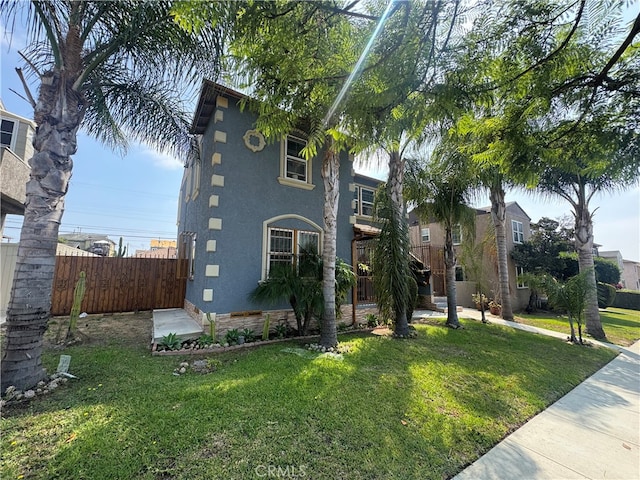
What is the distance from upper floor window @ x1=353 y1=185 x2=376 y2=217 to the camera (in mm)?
14078

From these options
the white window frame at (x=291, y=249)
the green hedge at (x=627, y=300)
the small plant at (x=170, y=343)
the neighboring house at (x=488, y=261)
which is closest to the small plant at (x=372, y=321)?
the white window frame at (x=291, y=249)

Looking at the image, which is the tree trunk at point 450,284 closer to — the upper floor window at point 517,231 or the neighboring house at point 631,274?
the upper floor window at point 517,231

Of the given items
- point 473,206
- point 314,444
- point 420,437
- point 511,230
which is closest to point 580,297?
point 473,206

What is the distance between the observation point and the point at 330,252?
6.80 meters

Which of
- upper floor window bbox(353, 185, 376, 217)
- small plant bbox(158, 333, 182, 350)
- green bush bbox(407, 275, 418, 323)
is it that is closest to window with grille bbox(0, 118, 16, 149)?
small plant bbox(158, 333, 182, 350)

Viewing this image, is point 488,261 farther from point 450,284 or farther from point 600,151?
point 600,151

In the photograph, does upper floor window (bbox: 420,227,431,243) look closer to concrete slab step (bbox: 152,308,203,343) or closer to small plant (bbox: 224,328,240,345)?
concrete slab step (bbox: 152,308,203,343)

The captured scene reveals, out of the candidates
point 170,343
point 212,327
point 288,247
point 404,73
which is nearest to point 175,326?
point 170,343

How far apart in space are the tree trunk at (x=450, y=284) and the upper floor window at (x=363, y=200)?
441cm

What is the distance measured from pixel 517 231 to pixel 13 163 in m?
28.1

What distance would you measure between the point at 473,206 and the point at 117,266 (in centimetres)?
1443

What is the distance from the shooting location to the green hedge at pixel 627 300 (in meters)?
21.9

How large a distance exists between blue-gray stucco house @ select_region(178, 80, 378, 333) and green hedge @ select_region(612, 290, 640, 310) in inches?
1091

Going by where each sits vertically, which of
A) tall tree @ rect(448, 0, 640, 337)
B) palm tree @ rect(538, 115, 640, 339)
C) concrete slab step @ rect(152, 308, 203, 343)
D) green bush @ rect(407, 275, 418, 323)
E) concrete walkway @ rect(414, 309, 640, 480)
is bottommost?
concrete walkway @ rect(414, 309, 640, 480)
